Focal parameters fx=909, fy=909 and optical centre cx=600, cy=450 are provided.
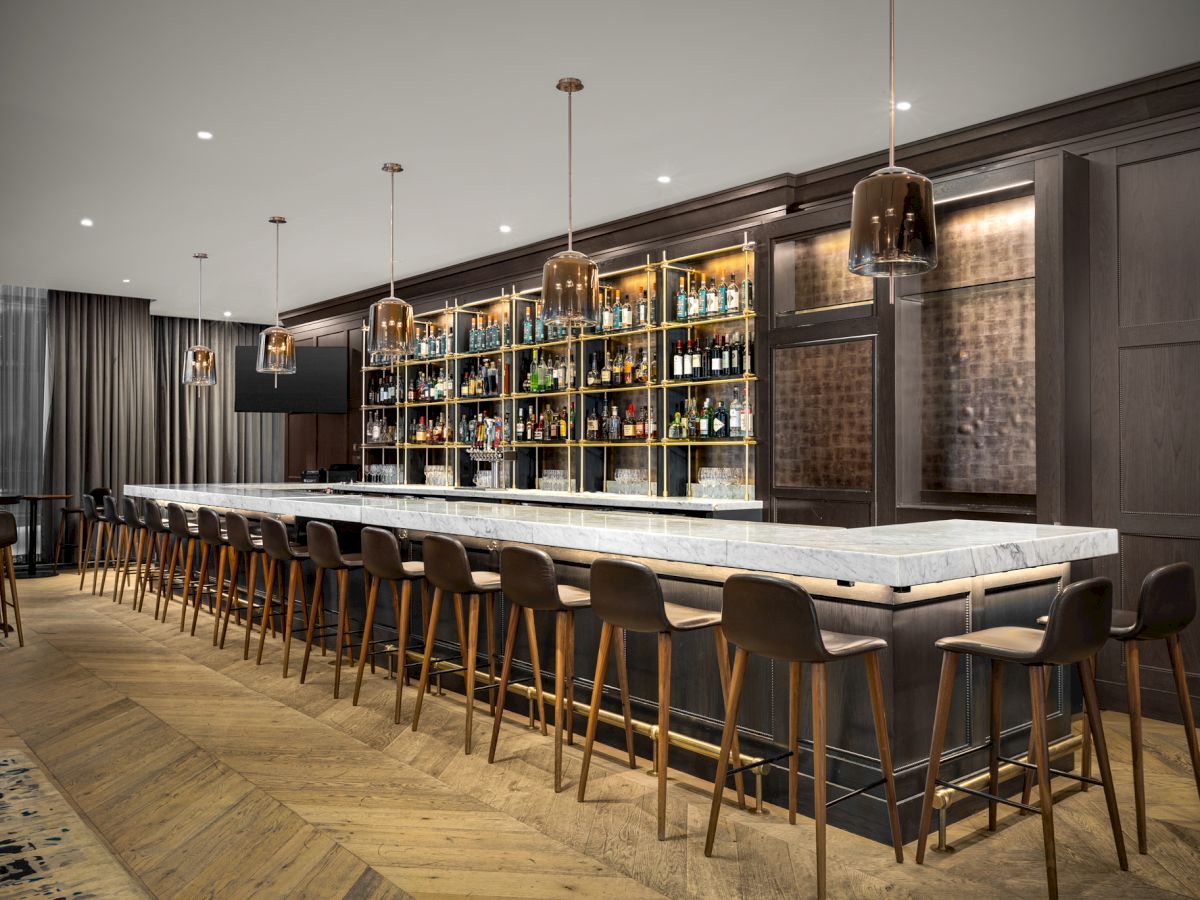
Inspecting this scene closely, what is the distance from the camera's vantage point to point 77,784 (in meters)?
3.56

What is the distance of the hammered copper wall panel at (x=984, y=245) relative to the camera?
5.11 m

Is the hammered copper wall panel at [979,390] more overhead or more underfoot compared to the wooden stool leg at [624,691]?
more overhead

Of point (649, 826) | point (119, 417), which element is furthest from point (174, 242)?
point (649, 826)

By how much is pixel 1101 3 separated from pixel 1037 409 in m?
1.88

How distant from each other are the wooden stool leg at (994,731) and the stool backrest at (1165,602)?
44 cm

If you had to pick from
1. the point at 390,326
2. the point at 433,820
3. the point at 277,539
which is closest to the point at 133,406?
the point at 390,326

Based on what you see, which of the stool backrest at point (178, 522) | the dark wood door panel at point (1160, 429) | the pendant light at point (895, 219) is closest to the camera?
the pendant light at point (895, 219)

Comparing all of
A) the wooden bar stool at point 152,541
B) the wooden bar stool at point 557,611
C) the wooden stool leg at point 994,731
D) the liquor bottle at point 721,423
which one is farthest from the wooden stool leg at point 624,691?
the wooden bar stool at point 152,541

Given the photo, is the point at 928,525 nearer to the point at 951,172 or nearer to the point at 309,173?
the point at 951,172

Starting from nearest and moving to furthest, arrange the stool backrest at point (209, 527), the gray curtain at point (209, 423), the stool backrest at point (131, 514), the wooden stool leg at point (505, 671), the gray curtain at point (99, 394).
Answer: the wooden stool leg at point (505, 671) < the stool backrest at point (209, 527) < the stool backrest at point (131, 514) < the gray curtain at point (99, 394) < the gray curtain at point (209, 423)

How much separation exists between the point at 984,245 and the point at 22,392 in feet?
31.7

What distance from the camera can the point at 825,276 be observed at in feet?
19.5

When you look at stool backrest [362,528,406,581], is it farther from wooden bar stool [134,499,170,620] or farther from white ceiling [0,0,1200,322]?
wooden bar stool [134,499,170,620]

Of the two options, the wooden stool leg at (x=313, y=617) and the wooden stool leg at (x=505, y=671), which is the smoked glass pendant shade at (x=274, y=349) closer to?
the wooden stool leg at (x=313, y=617)
